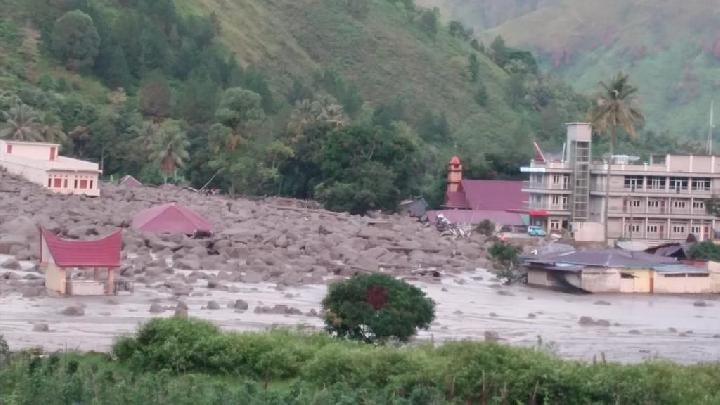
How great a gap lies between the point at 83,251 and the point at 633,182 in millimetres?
39563

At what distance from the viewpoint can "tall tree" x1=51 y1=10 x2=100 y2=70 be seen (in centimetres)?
10981

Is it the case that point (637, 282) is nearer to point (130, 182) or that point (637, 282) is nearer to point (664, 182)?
point (664, 182)

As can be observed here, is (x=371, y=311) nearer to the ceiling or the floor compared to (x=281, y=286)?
nearer to the floor

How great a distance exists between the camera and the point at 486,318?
1594 inches

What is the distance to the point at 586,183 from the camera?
7319 cm

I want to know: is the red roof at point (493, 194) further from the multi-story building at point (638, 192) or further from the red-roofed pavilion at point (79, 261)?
the red-roofed pavilion at point (79, 261)

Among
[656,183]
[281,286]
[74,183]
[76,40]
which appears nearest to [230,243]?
[281,286]

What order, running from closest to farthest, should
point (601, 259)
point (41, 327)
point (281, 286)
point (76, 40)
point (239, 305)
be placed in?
point (41, 327) < point (239, 305) < point (281, 286) < point (601, 259) < point (76, 40)

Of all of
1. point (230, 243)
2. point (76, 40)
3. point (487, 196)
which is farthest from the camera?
point (76, 40)

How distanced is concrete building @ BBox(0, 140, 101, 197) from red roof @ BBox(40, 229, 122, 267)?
Result: 2950 centimetres

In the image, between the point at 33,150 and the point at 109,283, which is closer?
the point at 109,283

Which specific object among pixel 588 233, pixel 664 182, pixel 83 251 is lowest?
pixel 83 251

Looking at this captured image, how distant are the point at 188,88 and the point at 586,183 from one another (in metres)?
41.5

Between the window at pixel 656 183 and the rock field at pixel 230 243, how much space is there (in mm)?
9755
